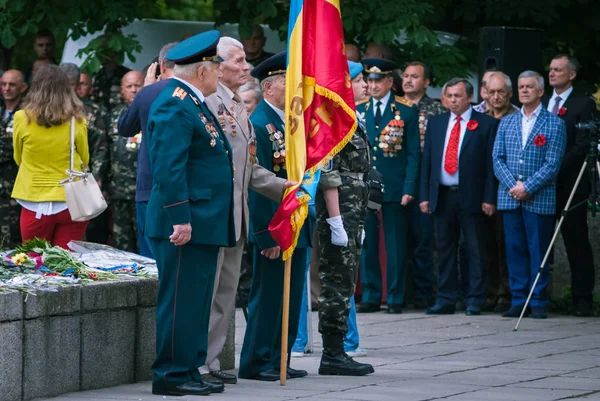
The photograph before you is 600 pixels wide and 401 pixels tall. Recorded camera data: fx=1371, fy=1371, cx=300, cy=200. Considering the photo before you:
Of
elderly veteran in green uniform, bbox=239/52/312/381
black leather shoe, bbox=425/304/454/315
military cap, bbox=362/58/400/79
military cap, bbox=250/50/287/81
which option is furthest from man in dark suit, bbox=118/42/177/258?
black leather shoe, bbox=425/304/454/315

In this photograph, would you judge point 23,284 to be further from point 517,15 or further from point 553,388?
point 517,15

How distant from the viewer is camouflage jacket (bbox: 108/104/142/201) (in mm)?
13070

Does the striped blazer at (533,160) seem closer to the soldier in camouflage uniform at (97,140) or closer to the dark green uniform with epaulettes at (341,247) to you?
the soldier in camouflage uniform at (97,140)

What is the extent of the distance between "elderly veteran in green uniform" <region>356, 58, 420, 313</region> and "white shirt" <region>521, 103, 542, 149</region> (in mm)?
1036

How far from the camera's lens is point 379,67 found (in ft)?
42.9

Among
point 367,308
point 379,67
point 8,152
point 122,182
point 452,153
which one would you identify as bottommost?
point 367,308

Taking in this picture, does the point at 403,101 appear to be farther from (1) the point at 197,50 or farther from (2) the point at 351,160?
(1) the point at 197,50

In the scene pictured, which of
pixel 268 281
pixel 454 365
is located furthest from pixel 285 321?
pixel 454 365

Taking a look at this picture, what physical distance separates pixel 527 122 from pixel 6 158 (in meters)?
5.05

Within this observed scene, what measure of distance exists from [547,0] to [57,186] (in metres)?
7.36

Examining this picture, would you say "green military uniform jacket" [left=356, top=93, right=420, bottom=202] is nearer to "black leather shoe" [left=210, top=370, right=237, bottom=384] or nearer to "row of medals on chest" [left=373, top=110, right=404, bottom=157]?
"row of medals on chest" [left=373, top=110, right=404, bottom=157]

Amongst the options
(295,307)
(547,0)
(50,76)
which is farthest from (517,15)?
(295,307)

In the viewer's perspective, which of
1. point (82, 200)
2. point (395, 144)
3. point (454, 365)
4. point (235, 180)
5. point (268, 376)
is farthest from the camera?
point (395, 144)

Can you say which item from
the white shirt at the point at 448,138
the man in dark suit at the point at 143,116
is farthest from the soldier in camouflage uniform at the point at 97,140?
the white shirt at the point at 448,138
